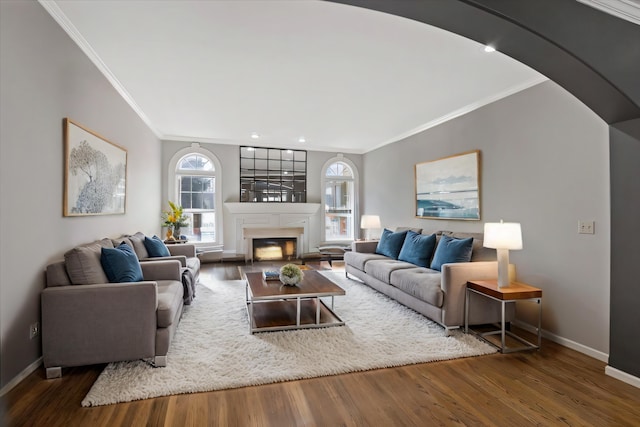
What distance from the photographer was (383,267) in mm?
4277

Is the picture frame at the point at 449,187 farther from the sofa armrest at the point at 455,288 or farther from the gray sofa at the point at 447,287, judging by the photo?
the sofa armrest at the point at 455,288

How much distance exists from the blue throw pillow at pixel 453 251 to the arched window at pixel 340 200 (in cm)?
391

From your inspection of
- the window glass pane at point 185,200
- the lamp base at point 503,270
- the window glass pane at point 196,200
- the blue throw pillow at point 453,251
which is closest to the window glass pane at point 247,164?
the window glass pane at point 196,200

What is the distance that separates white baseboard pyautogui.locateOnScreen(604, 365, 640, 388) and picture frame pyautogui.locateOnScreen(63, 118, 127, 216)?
4509mm

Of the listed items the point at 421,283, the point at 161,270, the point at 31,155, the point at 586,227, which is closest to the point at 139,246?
the point at 161,270

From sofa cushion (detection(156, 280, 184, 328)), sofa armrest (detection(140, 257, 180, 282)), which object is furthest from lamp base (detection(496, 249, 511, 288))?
sofa armrest (detection(140, 257, 180, 282))

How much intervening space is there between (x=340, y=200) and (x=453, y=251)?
4.31m

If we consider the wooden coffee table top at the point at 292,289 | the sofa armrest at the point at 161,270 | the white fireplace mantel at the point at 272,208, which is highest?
the white fireplace mantel at the point at 272,208

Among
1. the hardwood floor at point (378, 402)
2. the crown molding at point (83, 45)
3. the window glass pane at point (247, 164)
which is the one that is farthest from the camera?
the window glass pane at point (247, 164)

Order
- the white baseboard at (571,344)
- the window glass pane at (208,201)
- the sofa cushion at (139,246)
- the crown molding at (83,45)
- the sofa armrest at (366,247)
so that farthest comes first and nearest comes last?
1. the window glass pane at (208,201)
2. the sofa armrest at (366,247)
3. the sofa cushion at (139,246)
4. the white baseboard at (571,344)
5. the crown molding at (83,45)

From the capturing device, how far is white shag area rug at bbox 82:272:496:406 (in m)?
2.25

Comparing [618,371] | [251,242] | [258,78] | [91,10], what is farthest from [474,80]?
[251,242]

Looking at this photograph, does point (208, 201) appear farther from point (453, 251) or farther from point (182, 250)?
point (453, 251)

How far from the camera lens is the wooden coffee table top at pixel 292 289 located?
325 cm
